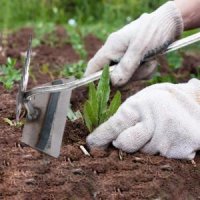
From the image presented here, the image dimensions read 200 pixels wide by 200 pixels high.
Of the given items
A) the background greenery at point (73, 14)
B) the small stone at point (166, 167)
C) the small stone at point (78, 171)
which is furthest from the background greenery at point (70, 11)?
the small stone at point (78, 171)

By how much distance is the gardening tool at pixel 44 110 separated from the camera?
255 centimetres

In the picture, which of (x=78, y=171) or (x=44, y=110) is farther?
(x=44, y=110)

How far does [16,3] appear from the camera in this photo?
23.6 ft

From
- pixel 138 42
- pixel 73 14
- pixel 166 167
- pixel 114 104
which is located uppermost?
pixel 138 42

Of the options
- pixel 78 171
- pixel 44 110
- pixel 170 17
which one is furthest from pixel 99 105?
pixel 170 17

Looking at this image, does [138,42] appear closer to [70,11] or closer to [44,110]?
[44,110]

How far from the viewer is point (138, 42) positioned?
10.0 ft

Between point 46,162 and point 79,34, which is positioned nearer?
point 46,162

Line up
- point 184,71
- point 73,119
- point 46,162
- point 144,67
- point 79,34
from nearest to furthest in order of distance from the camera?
point 46,162 → point 73,119 → point 144,67 → point 184,71 → point 79,34

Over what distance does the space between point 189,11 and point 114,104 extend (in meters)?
0.75

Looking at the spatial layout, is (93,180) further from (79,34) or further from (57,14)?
(57,14)

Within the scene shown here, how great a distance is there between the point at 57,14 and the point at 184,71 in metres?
3.07

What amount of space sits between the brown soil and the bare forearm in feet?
2.73

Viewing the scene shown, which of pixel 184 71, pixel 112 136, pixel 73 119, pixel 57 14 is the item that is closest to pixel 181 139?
pixel 112 136
